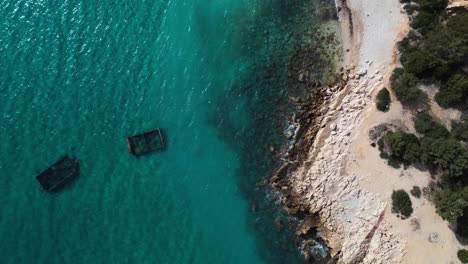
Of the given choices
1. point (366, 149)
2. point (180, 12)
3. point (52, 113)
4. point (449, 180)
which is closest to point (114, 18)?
point (180, 12)

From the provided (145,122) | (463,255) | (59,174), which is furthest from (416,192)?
(59,174)

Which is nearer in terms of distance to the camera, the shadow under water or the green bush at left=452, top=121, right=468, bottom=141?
the green bush at left=452, top=121, right=468, bottom=141

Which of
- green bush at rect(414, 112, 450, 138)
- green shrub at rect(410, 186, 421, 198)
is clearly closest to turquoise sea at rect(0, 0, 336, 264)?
green shrub at rect(410, 186, 421, 198)

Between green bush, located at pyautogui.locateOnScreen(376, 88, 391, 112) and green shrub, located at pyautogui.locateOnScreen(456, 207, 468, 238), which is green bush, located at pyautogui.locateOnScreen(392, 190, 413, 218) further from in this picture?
green bush, located at pyautogui.locateOnScreen(376, 88, 391, 112)

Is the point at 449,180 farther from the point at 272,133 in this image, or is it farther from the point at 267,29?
the point at 267,29

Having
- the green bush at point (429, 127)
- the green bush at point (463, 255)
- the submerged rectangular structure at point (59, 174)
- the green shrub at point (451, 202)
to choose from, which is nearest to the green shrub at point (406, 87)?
the green bush at point (429, 127)

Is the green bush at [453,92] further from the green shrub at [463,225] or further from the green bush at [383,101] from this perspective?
the green shrub at [463,225]
